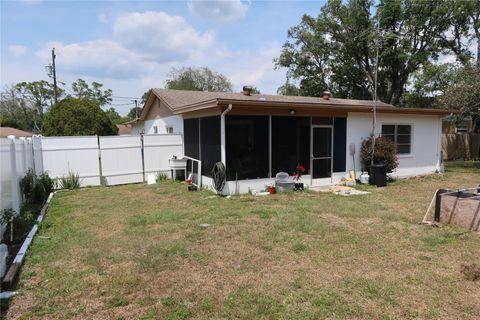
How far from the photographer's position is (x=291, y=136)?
32.3 ft

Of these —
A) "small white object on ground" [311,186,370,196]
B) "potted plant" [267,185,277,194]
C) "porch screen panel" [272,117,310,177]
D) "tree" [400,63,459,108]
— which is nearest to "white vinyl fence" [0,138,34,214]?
"potted plant" [267,185,277,194]

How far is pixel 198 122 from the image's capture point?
1075cm

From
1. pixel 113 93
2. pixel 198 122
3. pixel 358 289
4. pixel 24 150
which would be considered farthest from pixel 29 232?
pixel 113 93

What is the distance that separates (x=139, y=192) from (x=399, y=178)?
29.9ft

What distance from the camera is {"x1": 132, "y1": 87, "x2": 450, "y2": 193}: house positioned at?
357 inches

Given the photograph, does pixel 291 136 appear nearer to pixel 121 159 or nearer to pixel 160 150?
pixel 160 150

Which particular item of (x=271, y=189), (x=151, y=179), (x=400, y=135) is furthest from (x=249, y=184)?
(x=400, y=135)

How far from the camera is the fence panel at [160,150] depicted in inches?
474

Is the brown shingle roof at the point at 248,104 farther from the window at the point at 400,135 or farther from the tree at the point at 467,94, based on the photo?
the tree at the point at 467,94

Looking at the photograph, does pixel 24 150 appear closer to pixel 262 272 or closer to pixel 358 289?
pixel 262 272

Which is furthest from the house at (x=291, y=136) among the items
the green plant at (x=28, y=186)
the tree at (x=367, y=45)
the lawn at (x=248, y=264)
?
the tree at (x=367, y=45)

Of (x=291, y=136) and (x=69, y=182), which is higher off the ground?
(x=291, y=136)

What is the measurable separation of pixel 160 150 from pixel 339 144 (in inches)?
254

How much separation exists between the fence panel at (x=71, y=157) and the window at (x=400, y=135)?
10.3 metres
